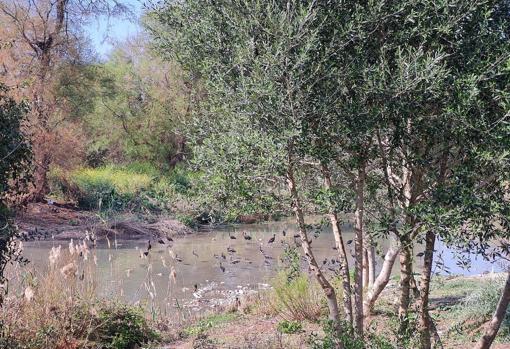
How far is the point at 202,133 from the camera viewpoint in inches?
217

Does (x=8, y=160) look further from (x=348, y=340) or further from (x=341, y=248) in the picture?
(x=348, y=340)

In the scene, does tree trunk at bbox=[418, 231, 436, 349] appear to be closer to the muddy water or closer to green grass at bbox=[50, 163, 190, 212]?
the muddy water

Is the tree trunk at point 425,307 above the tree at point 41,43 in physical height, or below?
below

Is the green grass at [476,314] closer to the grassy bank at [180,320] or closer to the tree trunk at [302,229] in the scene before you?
the grassy bank at [180,320]

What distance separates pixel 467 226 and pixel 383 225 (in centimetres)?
60

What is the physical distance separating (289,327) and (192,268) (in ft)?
25.8

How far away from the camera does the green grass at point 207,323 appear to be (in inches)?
329

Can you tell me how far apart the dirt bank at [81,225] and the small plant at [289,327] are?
12.0m

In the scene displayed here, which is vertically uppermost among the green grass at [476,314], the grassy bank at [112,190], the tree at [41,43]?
the tree at [41,43]

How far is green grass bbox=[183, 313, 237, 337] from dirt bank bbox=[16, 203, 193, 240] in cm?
994

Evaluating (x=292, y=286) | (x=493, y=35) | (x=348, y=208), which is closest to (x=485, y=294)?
(x=292, y=286)

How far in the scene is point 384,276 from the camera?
729 cm

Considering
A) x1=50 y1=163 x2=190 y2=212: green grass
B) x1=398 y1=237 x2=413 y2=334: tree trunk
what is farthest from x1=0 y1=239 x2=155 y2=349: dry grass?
x1=50 y1=163 x2=190 y2=212: green grass

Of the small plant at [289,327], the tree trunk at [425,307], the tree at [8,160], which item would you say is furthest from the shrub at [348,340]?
the tree at [8,160]
